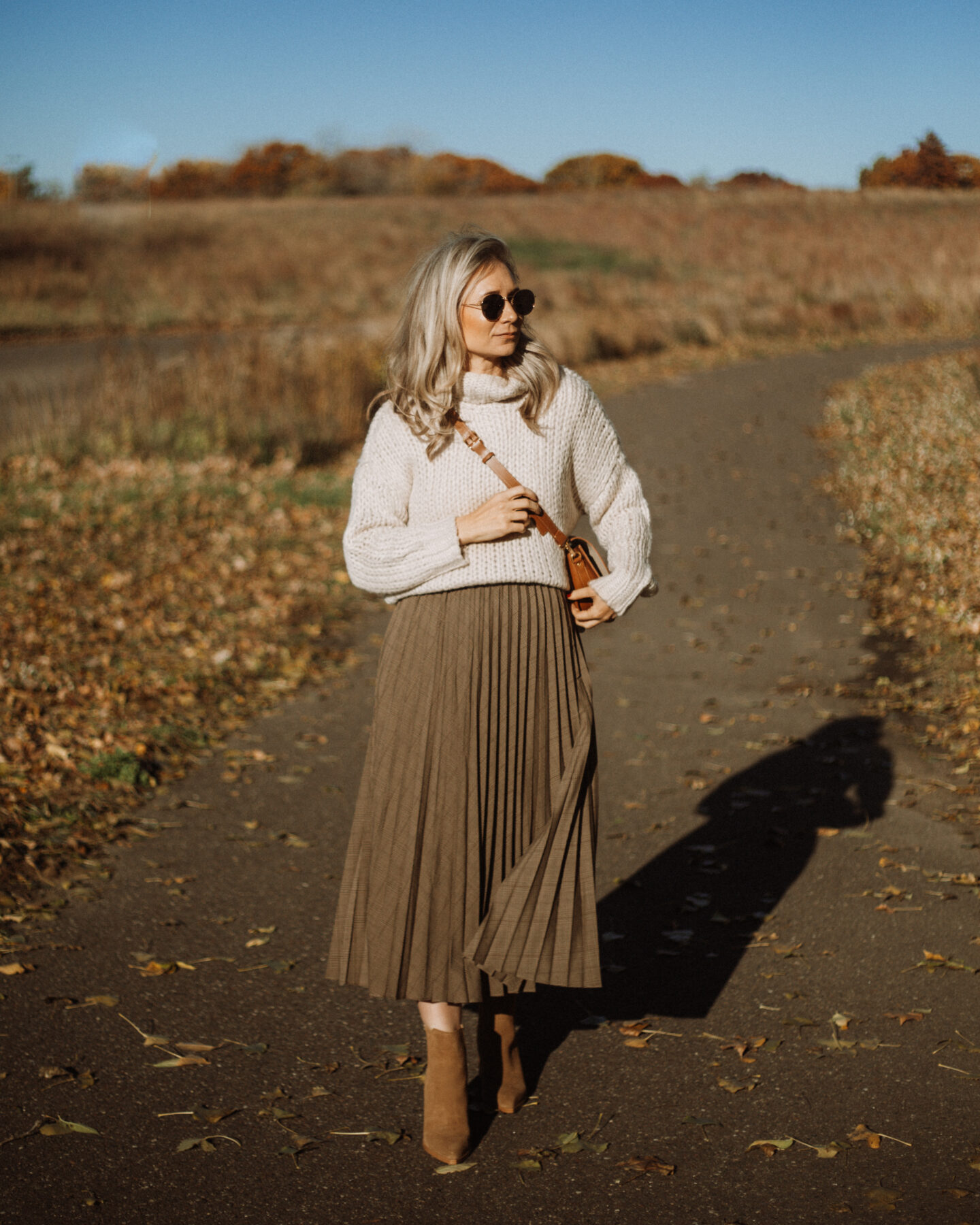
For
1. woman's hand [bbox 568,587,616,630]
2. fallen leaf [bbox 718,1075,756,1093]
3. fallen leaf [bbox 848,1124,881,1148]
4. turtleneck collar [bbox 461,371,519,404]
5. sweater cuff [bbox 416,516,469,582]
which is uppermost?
turtleneck collar [bbox 461,371,519,404]

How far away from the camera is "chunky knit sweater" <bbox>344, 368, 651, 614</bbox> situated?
9.44 ft

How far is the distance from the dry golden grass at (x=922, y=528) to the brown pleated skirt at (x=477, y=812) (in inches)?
139

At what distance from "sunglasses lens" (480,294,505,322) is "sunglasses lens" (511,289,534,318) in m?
0.05

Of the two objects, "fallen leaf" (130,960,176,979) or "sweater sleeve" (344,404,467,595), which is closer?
"sweater sleeve" (344,404,467,595)

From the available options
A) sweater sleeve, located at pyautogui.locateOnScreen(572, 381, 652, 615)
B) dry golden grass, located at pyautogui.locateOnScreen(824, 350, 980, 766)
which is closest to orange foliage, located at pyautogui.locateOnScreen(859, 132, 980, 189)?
dry golden grass, located at pyautogui.locateOnScreen(824, 350, 980, 766)

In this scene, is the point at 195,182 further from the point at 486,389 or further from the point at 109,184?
the point at 486,389

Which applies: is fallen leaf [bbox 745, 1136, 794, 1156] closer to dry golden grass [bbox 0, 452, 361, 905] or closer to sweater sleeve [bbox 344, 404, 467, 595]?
sweater sleeve [bbox 344, 404, 467, 595]

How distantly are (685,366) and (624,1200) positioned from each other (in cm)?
1959

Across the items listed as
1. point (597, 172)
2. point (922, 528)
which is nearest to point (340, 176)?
point (597, 172)

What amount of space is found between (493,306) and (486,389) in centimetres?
20

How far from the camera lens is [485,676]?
287 cm

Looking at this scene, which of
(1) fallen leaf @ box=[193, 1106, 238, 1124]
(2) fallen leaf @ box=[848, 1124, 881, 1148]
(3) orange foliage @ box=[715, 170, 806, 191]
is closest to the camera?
(2) fallen leaf @ box=[848, 1124, 881, 1148]

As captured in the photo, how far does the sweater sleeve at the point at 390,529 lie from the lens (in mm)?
2852

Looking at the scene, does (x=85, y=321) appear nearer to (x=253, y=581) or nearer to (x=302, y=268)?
(x=302, y=268)
